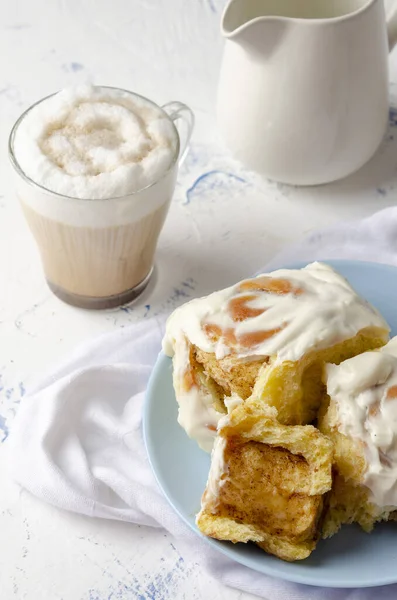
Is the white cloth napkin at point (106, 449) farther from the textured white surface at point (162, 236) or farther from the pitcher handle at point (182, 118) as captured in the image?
the pitcher handle at point (182, 118)

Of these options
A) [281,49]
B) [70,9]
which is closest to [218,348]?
[281,49]

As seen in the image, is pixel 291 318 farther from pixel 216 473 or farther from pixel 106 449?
pixel 106 449

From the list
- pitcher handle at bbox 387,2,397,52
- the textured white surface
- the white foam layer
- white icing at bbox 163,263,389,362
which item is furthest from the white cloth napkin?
pitcher handle at bbox 387,2,397,52

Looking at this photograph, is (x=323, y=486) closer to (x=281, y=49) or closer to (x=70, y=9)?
(x=281, y=49)

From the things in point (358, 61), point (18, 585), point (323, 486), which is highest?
point (358, 61)

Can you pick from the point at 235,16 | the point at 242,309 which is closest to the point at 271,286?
the point at 242,309

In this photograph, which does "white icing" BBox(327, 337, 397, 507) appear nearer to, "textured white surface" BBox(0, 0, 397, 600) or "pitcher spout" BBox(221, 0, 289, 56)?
"textured white surface" BBox(0, 0, 397, 600)

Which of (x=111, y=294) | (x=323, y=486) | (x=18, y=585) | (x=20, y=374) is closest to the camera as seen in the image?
(x=323, y=486)
